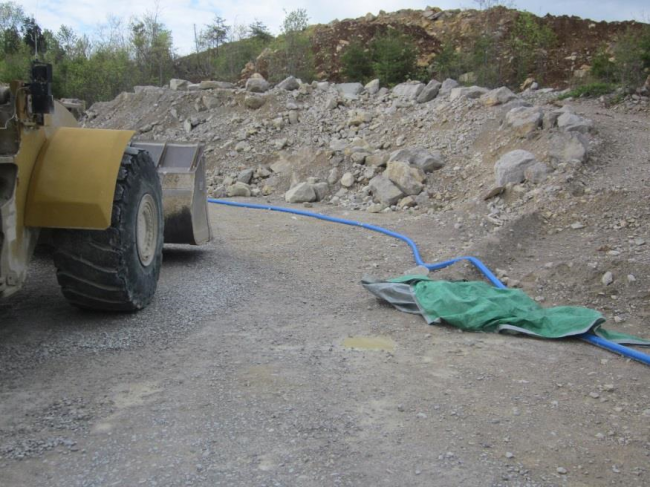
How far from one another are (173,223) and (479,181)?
18.8ft

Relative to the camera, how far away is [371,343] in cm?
485

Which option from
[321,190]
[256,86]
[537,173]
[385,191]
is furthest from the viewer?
[256,86]

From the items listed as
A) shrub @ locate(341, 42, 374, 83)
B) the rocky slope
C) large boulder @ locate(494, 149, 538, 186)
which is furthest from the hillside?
large boulder @ locate(494, 149, 538, 186)

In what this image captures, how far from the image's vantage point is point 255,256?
771 cm

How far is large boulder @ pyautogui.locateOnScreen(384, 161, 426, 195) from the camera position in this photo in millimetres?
11531

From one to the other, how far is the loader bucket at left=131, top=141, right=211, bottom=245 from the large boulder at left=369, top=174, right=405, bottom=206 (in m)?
4.71

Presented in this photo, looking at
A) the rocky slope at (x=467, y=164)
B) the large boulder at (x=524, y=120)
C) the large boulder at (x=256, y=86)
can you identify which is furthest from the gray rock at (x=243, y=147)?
the large boulder at (x=524, y=120)

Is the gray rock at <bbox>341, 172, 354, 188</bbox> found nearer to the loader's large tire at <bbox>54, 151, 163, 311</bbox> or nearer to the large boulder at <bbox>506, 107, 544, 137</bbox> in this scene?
the large boulder at <bbox>506, 107, 544, 137</bbox>

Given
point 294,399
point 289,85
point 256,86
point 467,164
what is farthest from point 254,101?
point 294,399

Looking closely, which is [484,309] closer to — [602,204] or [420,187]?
[602,204]

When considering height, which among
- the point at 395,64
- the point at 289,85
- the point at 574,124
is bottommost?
the point at 574,124

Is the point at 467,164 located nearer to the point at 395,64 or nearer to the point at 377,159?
the point at 377,159


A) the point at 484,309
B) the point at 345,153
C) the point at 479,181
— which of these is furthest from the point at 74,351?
the point at 345,153

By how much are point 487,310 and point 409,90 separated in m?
11.7
